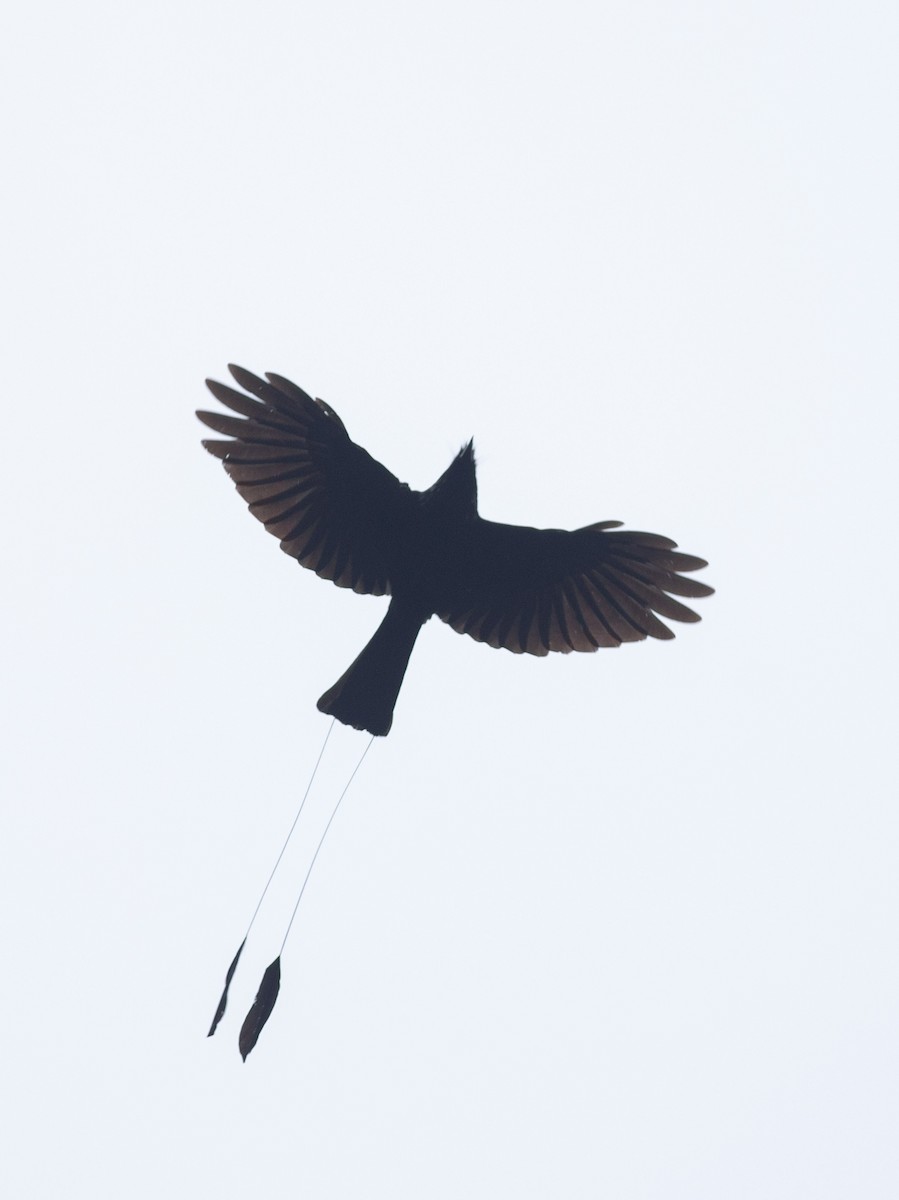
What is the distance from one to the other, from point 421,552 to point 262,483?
88 centimetres

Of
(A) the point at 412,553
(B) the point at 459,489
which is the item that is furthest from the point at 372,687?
(B) the point at 459,489

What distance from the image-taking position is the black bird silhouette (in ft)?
22.9

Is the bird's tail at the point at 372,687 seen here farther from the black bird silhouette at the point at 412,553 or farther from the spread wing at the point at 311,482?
the spread wing at the point at 311,482

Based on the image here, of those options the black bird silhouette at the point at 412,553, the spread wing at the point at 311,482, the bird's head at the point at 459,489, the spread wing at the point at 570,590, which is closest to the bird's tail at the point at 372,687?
the black bird silhouette at the point at 412,553

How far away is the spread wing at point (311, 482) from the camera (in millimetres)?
7035

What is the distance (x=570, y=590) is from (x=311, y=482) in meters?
1.51

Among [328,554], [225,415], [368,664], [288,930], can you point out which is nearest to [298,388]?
[225,415]

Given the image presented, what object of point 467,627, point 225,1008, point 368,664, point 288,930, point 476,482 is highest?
point 476,482

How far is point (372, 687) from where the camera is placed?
22.6 feet

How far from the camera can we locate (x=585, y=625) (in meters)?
7.55

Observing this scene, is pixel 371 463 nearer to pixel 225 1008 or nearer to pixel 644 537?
pixel 644 537

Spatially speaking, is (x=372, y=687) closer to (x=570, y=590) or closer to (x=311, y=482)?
(x=311, y=482)

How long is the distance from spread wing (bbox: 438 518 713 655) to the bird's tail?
0.56 meters

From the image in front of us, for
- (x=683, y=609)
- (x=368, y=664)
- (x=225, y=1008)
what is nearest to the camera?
(x=225, y=1008)
